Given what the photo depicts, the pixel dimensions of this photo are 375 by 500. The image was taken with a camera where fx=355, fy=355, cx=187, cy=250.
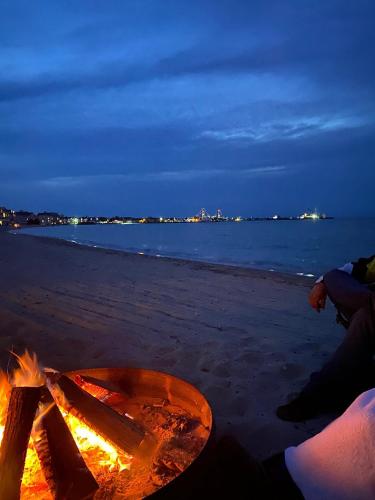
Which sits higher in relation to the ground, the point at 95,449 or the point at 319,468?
the point at 319,468

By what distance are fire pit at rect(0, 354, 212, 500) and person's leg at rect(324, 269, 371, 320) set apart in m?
1.35

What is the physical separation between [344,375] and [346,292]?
2.08ft

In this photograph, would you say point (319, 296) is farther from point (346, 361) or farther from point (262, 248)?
point (262, 248)

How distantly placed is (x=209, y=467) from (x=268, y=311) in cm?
434

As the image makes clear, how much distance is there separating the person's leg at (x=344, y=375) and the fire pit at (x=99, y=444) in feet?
2.95

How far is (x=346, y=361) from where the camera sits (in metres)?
2.34

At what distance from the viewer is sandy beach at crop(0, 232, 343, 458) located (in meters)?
2.80

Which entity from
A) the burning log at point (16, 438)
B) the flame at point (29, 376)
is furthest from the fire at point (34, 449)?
the burning log at point (16, 438)

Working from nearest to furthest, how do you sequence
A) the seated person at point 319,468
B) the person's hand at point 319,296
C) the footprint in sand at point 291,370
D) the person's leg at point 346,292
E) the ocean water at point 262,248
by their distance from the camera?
1. the seated person at point 319,468
2. the person's leg at point 346,292
3. the person's hand at point 319,296
4. the footprint in sand at point 291,370
5. the ocean water at point 262,248

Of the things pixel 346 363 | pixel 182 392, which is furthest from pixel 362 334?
pixel 182 392

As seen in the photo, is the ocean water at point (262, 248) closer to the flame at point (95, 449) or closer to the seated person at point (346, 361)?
the seated person at point (346, 361)

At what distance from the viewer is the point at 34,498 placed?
157cm

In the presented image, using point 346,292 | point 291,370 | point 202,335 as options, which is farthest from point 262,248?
point 346,292

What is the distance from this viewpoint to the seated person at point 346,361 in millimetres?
2295
